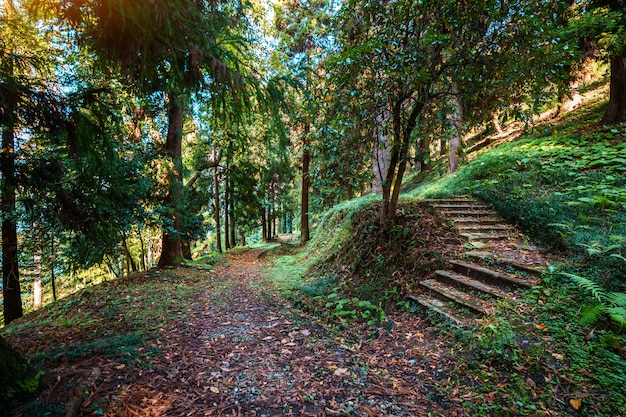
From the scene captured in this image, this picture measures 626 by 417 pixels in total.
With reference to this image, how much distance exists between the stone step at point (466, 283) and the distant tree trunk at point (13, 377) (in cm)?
480

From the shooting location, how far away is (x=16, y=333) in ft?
14.5

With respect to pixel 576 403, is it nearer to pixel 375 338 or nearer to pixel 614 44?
pixel 375 338

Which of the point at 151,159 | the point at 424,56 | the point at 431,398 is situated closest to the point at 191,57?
the point at 424,56

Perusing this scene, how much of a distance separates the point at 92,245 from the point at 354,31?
6531 millimetres

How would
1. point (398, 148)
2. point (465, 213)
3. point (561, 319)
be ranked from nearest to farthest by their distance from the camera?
1. point (561, 319)
2. point (398, 148)
3. point (465, 213)

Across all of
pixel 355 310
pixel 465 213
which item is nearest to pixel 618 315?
pixel 355 310

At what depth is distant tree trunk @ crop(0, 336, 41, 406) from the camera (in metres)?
2.00

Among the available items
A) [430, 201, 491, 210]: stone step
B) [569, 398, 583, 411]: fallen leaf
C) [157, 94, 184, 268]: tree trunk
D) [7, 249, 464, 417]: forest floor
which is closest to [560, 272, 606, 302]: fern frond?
[569, 398, 583, 411]: fallen leaf

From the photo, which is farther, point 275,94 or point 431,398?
point 275,94

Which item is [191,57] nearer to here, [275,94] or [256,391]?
[275,94]

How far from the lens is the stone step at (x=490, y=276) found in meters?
3.62

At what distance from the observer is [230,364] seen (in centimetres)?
301

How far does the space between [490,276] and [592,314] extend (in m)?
1.33

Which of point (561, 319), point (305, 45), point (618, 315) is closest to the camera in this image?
point (618, 315)
